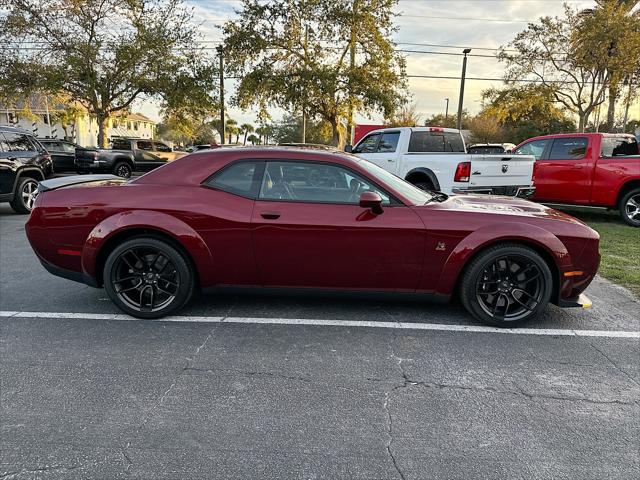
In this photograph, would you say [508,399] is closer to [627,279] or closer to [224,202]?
[224,202]

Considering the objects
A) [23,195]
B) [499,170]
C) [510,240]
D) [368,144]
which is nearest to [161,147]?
[23,195]

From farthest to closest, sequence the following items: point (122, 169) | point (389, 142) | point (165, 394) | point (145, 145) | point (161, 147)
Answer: point (161, 147)
point (145, 145)
point (122, 169)
point (389, 142)
point (165, 394)

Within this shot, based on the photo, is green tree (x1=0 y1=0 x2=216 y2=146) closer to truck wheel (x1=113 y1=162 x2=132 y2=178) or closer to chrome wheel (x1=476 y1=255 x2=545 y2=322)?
truck wheel (x1=113 y1=162 x2=132 y2=178)

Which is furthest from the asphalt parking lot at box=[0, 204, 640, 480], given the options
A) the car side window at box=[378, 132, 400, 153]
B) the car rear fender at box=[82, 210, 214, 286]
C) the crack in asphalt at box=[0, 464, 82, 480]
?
the car side window at box=[378, 132, 400, 153]

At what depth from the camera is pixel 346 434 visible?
2.44 meters

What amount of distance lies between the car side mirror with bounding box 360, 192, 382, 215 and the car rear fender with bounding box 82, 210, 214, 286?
140 centimetres

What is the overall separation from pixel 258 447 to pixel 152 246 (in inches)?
85.9

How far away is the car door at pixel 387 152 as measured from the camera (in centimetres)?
945

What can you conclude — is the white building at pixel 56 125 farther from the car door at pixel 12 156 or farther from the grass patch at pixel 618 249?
the grass patch at pixel 618 249

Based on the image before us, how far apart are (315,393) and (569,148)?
9.02 meters

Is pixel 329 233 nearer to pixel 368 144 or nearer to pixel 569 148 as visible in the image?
pixel 368 144

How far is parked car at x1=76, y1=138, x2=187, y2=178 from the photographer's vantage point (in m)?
18.3

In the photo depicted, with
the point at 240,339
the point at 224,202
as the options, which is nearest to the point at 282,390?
the point at 240,339

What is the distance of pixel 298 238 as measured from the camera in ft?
12.4
